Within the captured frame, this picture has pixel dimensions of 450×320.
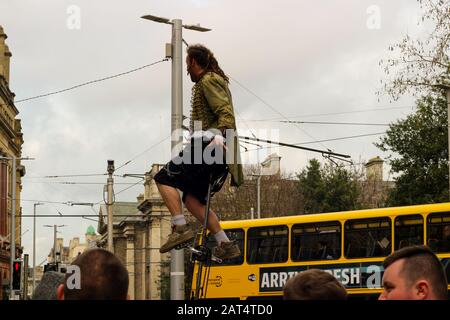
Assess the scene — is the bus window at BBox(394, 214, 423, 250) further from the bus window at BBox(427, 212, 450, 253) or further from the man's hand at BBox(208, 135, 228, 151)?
the man's hand at BBox(208, 135, 228, 151)

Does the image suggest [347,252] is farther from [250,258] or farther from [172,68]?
[172,68]

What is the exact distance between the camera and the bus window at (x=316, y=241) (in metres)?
25.3

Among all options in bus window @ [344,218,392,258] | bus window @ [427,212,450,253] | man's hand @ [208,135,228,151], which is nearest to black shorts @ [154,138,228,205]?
man's hand @ [208,135,228,151]

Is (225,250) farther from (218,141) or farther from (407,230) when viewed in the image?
(407,230)

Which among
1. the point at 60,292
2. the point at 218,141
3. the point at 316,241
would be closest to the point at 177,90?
the point at 316,241

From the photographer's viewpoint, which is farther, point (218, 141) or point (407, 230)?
point (407, 230)

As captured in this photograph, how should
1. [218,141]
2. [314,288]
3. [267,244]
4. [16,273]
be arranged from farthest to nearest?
[16,273] < [267,244] < [218,141] < [314,288]

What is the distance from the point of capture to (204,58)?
6.93m

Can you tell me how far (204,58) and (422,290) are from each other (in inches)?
141

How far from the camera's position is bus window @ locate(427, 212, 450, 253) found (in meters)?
23.2

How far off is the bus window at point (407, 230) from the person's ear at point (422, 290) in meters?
20.1

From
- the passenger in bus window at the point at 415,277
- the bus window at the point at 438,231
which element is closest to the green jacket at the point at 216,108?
the passenger in bus window at the point at 415,277
